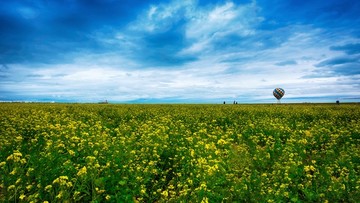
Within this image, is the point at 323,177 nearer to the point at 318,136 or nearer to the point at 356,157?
the point at 356,157

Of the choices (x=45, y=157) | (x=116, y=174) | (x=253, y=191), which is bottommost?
(x=253, y=191)

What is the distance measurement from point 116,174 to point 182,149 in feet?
10.5

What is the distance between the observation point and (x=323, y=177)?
7770 millimetres

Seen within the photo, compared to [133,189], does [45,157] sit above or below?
above

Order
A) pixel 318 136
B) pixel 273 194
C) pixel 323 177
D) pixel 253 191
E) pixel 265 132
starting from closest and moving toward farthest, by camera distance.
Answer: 1. pixel 273 194
2. pixel 253 191
3. pixel 323 177
4. pixel 318 136
5. pixel 265 132

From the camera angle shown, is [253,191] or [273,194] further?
[253,191]

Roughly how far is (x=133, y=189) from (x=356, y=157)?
863 cm

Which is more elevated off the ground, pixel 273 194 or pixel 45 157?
pixel 45 157

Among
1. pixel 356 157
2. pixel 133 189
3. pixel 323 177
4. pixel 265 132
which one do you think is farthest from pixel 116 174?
pixel 265 132

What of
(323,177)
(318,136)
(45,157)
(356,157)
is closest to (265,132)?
(318,136)

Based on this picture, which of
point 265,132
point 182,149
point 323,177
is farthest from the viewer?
point 265,132

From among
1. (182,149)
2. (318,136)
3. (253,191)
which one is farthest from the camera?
(318,136)

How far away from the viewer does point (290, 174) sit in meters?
7.88

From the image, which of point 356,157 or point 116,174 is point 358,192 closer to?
point 356,157
